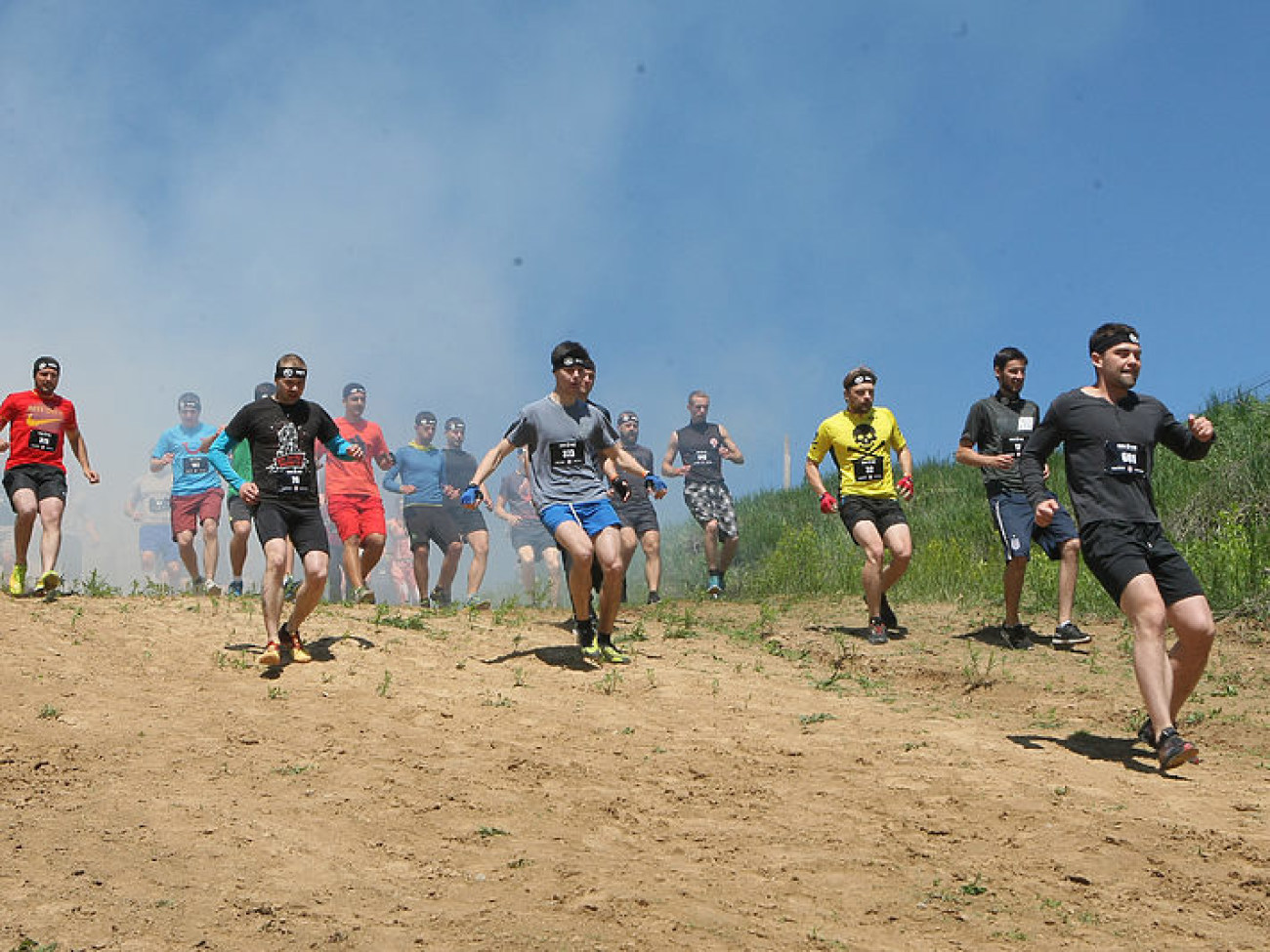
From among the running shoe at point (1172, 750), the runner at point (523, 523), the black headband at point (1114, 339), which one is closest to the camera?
the running shoe at point (1172, 750)

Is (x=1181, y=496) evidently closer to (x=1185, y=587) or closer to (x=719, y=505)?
(x=719, y=505)

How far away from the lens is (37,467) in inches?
387

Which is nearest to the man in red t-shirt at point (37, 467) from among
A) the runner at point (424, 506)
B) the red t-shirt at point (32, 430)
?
the red t-shirt at point (32, 430)

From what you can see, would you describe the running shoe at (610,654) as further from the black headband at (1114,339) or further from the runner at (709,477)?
the runner at (709,477)

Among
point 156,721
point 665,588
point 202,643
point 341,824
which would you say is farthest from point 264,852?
point 665,588

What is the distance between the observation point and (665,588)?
22594 millimetres

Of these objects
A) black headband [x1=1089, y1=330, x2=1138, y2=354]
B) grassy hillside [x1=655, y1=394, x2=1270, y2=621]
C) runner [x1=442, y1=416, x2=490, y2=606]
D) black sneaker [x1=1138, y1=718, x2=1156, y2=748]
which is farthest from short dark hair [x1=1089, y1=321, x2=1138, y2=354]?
runner [x1=442, y1=416, x2=490, y2=606]

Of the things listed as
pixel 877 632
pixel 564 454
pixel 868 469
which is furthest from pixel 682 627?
pixel 564 454

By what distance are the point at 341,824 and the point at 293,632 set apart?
3317mm

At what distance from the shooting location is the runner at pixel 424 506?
1256 centimetres

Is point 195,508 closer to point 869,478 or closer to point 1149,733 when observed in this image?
point 869,478

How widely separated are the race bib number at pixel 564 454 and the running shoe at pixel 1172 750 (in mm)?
4270

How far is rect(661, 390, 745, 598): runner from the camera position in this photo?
13281 mm

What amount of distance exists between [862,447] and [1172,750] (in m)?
4.38
